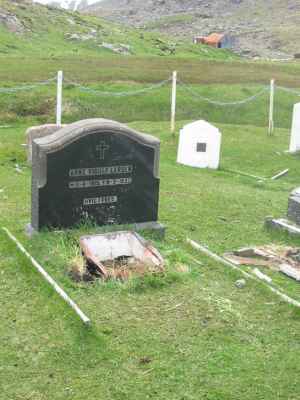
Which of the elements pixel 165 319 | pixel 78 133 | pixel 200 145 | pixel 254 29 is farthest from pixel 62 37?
pixel 254 29

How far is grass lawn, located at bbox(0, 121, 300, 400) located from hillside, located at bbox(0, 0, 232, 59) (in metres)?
42.7

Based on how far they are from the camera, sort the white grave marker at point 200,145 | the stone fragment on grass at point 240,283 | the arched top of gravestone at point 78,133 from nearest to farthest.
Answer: the stone fragment on grass at point 240,283 → the arched top of gravestone at point 78,133 → the white grave marker at point 200,145

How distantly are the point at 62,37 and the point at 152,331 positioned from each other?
6364 cm

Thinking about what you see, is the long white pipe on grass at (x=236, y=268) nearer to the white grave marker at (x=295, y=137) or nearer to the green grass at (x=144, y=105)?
the white grave marker at (x=295, y=137)

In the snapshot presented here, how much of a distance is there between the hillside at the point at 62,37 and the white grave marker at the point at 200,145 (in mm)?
35489

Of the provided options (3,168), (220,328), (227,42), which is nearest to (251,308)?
(220,328)

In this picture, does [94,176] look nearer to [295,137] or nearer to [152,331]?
[152,331]

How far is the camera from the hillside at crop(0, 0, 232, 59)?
57.0m

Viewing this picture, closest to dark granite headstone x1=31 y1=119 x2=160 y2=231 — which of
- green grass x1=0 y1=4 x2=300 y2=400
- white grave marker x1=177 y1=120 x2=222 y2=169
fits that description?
green grass x1=0 y1=4 x2=300 y2=400

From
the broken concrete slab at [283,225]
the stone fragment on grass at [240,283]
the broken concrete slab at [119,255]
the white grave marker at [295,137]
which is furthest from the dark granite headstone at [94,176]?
the white grave marker at [295,137]

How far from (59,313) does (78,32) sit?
66.9 meters

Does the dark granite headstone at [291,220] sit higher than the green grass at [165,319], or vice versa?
the dark granite headstone at [291,220]

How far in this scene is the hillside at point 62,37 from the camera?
56975mm

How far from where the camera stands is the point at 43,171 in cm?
866
